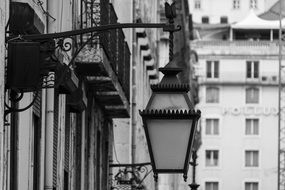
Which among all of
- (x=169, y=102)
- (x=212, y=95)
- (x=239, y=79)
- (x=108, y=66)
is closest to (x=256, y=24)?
(x=212, y=95)

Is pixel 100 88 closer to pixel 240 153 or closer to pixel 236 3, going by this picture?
pixel 240 153

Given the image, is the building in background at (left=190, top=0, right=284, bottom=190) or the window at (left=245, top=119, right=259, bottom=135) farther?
the window at (left=245, top=119, right=259, bottom=135)

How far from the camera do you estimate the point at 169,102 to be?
12.2 meters

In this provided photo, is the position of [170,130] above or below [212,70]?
below

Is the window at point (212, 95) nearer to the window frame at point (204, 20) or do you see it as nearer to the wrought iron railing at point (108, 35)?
the window frame at point (204, 20)

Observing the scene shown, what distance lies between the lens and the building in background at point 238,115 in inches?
4146

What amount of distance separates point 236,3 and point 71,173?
111357 mm

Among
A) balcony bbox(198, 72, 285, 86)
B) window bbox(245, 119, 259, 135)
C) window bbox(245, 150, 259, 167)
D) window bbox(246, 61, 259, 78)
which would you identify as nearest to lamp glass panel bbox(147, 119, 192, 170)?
balcony bbox(198, 72, 285, 86)

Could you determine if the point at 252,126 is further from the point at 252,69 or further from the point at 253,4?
the point at 253,4

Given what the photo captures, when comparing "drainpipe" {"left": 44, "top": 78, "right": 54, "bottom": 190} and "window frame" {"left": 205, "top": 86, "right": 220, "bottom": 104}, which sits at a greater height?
"window frame" {"left": 205, "top": 86, "right": 220, "bottom": 104}

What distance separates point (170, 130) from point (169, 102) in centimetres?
29

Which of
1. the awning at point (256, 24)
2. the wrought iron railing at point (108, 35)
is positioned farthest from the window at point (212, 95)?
the wrought iron railing at point (108, 35)

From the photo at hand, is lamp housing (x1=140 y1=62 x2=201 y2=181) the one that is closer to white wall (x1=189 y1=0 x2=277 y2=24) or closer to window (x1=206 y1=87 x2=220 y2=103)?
window (x1=206 y1=87 x2=220 y2=103)

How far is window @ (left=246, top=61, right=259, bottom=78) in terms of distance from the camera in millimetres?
104938
